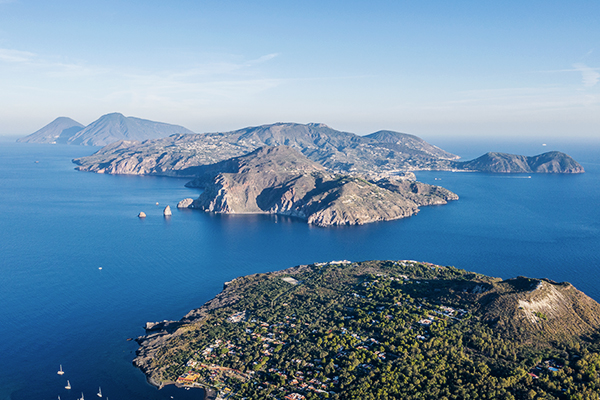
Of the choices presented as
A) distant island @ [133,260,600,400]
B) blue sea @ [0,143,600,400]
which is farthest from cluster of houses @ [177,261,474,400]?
blue sea @ [0,143,600,400]

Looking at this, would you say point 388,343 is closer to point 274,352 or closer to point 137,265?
point 274,352

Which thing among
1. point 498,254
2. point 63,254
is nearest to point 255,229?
point 63,254

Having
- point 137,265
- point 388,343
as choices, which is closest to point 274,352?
point 388,343

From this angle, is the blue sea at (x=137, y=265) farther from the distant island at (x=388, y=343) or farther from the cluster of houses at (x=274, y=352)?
the distant island at (x=388, y=343)

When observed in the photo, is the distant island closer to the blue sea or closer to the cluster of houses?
the cluster of houses

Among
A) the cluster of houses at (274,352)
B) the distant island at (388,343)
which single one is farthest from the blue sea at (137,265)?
the distant island at (388,343)

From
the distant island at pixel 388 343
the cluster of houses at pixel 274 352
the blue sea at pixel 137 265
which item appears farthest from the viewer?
the blue sea at pixel 137 265

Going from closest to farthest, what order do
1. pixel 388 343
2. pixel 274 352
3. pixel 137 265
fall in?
pixel 274 352, pixel 388 343, pixel 137 265

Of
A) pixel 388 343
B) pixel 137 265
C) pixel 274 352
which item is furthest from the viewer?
pixel 137 265

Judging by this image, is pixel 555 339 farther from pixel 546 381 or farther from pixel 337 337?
pixel 337 337
